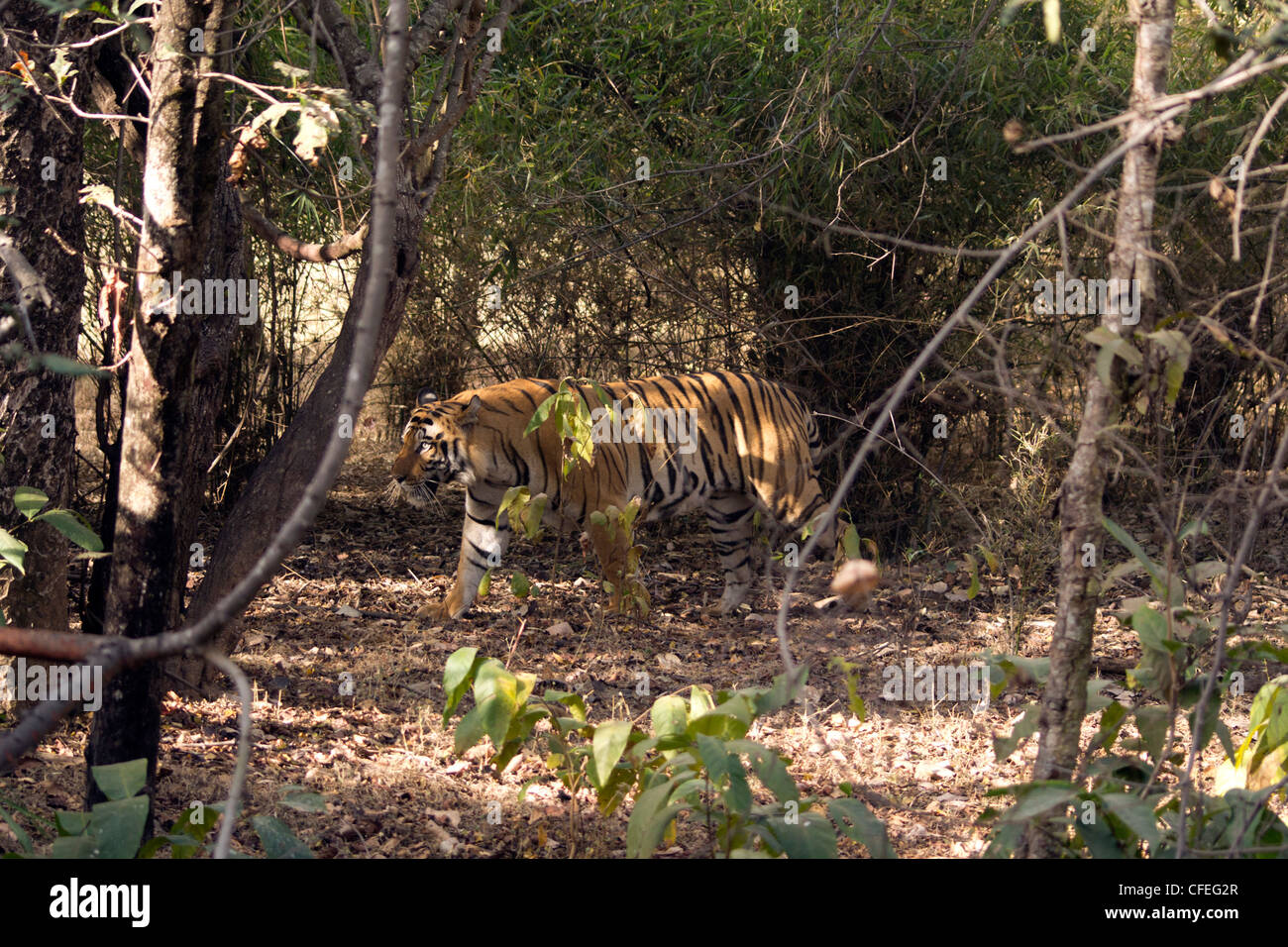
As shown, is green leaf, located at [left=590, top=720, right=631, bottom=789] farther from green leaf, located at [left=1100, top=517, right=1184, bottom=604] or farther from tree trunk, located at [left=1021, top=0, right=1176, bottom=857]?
green leaf, located at [left=1100, top=517, right=1184, bottom=604]

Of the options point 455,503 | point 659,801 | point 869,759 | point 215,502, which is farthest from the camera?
point 455,503

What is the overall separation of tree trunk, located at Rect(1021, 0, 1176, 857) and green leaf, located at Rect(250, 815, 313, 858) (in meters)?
1.43

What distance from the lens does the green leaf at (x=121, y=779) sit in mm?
2102

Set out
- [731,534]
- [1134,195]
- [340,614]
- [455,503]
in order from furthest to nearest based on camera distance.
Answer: [455,503] < [731,534] < [340,614] < [1134,195]

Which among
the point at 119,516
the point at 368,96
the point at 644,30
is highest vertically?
the point at 644,30

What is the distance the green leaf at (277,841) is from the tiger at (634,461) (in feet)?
10.4

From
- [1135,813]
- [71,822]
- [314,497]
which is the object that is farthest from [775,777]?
[71,822]

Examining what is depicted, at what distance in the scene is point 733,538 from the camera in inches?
235

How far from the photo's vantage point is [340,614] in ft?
17.5

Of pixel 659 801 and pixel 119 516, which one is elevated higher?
pixel 119 516

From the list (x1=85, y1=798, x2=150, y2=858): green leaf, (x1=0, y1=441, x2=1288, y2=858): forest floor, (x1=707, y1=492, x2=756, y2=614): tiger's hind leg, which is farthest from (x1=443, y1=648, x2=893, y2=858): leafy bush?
(x1=707, y1=492, x2=756, y2=614): tiger's hind leg
